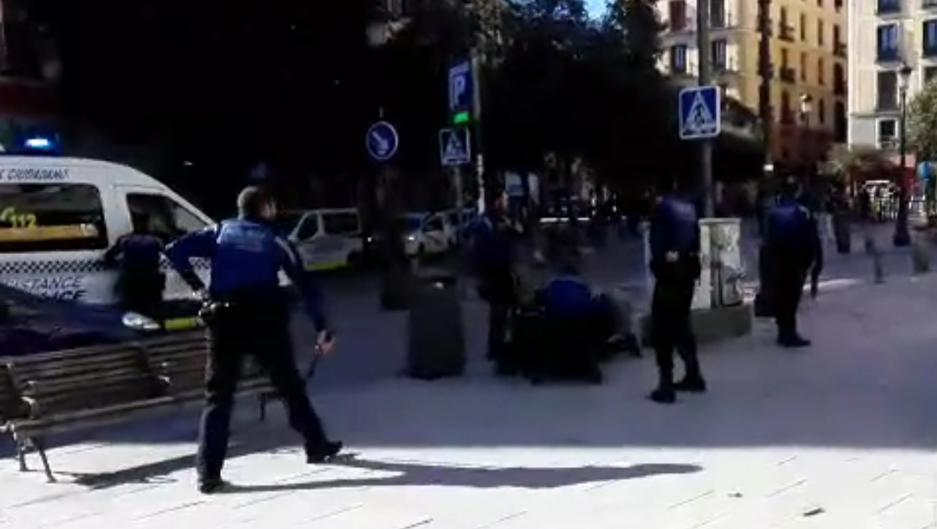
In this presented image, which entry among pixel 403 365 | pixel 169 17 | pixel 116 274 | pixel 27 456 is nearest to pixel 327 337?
pixel 27 456

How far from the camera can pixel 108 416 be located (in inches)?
309

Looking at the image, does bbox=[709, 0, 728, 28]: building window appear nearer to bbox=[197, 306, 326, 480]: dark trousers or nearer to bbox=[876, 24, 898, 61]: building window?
bbox=[876, 24, 898, 61]: building window

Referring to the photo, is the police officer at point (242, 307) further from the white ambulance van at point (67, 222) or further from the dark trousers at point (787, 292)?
the dark trousers at point (787, 292)

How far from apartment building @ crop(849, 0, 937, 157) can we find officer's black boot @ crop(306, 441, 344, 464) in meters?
69.7

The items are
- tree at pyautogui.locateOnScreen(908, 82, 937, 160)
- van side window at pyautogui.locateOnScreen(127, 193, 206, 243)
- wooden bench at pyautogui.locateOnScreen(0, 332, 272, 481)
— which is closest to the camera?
wooden bench at pyautogui.locateOnScreen(0, 332, 272, 481)

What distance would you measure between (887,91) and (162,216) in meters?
68.3

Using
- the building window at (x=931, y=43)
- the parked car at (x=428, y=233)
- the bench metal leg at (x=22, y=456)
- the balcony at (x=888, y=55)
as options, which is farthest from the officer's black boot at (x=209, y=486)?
the building window at (x=931, y=43)

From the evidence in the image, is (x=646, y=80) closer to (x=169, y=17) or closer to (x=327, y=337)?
(x=169, y=17)

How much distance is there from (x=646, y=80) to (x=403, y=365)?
32.4 m

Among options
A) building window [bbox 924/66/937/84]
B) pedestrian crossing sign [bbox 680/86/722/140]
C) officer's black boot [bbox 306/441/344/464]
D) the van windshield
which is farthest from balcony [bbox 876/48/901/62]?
officer's black boot [bbox 306/441/344/464]

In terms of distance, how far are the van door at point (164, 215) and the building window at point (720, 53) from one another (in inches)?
2718

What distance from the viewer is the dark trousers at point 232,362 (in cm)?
715

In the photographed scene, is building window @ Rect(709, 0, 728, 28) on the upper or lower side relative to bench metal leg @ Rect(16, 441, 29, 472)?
upper

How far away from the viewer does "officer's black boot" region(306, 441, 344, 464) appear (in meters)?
7.77
